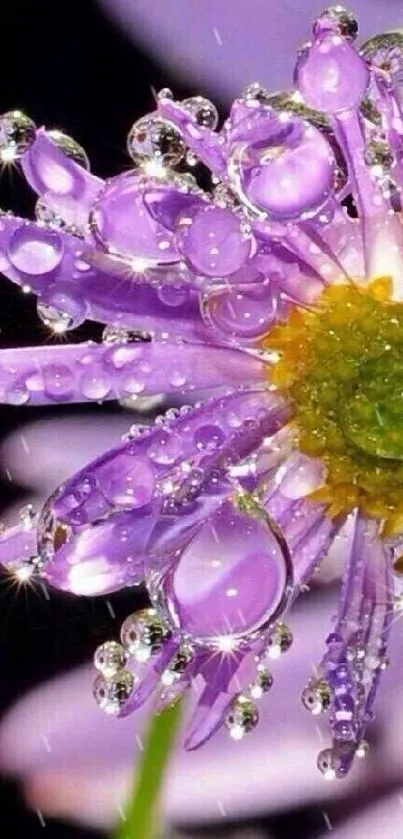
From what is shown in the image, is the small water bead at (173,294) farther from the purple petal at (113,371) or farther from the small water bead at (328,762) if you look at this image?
the small water bead at (328,762)

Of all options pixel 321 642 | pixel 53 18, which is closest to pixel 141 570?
pixel 321 642

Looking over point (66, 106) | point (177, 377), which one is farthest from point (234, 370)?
point (66, 106)

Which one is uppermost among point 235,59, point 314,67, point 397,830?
point 314,67

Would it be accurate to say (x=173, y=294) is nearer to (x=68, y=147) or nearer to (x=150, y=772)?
(x=68, y=147)

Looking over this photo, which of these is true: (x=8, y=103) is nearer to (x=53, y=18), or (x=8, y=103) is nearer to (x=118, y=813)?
(x=53, y=18)

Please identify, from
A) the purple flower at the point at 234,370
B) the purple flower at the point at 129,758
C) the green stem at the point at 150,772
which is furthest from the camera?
the purple flower at the point at 129,758

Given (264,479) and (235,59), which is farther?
(235,59)

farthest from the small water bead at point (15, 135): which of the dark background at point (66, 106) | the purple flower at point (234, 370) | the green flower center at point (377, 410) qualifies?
the dark background at point (66, 106)
